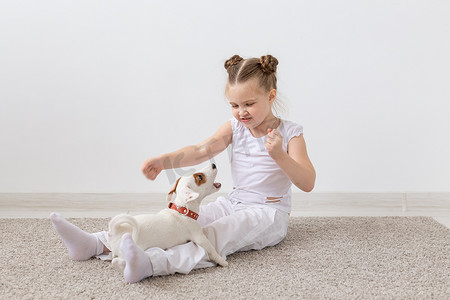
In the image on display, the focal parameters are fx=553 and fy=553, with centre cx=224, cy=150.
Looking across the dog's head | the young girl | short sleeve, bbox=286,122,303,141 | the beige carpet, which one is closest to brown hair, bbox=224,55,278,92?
the young girl

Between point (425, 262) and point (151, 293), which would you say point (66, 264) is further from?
point (425, 262)

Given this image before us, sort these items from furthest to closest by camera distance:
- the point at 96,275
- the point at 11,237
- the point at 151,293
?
the point at 11,237 → the point at 96,275 → the point at 151,293

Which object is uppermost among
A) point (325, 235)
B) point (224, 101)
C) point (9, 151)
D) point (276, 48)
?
point (276, 48)

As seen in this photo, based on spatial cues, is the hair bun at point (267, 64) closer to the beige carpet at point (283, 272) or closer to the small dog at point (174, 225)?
the small dog at point (174, 225)

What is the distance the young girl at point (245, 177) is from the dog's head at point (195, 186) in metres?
0.09

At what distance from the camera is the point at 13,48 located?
6.03 feet

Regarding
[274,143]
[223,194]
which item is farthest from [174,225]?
[223,194]

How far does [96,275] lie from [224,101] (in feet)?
2.93

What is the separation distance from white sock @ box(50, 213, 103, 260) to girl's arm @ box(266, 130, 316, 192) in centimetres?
43

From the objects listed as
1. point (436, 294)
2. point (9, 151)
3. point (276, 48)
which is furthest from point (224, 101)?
point (436, 294)

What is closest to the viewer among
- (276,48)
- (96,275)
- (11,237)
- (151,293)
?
(151,293)

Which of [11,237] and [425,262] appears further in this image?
[11,237]

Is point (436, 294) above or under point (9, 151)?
under

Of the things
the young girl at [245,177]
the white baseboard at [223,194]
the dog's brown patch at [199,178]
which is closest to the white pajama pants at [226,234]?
the young girl at [245,177]
